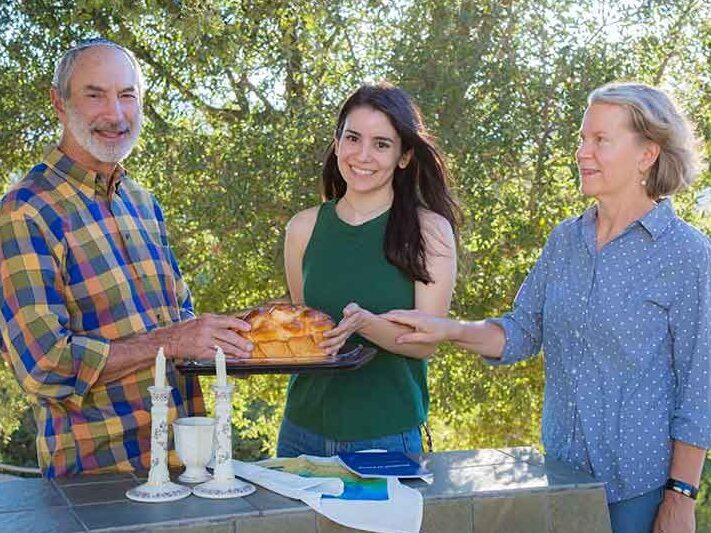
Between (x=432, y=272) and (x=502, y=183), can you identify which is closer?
(x=432, y=272)

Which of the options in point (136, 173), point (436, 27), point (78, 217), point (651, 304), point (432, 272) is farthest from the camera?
point (136, 173)

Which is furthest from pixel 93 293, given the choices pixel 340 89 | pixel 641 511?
pixel 340 89

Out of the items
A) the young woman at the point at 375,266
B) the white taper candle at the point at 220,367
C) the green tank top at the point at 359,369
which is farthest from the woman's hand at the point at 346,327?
the white taper candle at the point at 220,367

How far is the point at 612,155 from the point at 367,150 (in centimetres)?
77

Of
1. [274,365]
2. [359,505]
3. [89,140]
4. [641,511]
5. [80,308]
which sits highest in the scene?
[89,140]

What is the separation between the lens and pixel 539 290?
287 centimetres

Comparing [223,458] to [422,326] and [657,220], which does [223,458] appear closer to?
[422,326]

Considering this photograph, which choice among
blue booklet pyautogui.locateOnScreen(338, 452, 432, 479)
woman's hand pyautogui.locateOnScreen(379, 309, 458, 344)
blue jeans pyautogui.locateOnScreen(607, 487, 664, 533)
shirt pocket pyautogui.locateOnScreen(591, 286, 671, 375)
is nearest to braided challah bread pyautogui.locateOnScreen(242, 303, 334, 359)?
woman's hand pyautogui.locateOnScreen(379, 309, 458, 344)

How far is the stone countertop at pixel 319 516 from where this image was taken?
6.97 ft

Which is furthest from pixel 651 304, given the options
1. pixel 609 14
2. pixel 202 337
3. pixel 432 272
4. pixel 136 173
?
pixel 136 173

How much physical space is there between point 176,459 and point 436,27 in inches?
137

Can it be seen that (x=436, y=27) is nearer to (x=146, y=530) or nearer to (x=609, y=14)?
(x=609, y=14)

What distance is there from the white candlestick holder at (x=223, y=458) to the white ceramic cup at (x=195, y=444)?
0.9 inches

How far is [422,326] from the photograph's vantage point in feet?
9.56
